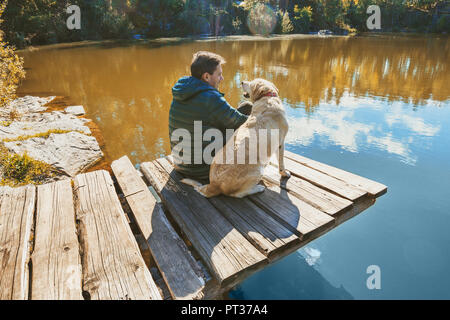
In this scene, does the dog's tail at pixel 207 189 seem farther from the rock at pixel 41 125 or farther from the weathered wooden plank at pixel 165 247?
the rock at pixel 41 125

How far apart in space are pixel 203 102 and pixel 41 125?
5.27m

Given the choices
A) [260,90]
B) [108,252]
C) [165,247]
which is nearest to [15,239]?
[108,252]

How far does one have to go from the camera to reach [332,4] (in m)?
42.4

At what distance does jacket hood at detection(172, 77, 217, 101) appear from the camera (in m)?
2.68

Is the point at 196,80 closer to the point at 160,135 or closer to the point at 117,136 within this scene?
the point at 160,135

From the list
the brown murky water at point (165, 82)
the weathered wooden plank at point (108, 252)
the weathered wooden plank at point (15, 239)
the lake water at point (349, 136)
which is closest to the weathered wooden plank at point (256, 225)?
→ the lake water at point (349, 136)

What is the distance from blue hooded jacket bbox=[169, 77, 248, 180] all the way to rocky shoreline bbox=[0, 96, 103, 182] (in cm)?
284

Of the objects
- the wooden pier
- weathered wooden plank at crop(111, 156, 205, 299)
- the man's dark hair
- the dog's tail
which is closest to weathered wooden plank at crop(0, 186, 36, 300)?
the wooden pier

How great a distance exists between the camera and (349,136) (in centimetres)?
611

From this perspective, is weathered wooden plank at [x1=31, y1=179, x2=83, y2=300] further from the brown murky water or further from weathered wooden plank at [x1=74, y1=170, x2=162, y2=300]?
the brown murky water

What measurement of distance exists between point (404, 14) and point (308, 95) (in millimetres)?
44822

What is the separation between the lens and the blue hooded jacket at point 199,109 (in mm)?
2691
